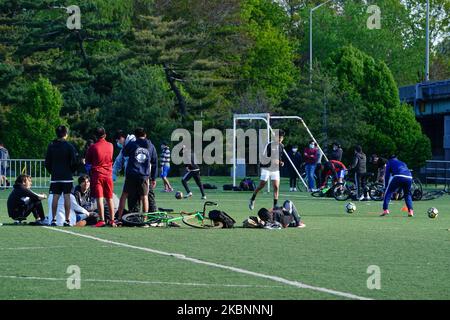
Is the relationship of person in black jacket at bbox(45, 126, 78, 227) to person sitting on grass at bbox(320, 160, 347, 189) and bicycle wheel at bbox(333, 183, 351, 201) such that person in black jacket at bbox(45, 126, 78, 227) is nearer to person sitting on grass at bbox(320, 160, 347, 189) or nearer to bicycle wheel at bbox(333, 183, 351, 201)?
bicycle wheel at bbox(333, 183, 351, 201)

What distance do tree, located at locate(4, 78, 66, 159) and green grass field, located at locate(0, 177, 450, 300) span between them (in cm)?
4279

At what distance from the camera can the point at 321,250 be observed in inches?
655

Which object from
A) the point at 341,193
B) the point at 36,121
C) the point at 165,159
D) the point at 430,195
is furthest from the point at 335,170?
the point at 36,121

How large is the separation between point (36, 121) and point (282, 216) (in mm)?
46342

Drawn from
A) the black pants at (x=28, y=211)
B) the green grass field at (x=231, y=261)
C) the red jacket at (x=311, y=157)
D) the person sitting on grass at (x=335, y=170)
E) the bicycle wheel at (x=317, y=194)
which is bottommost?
the bicycle wheel at (x=317, y=194)

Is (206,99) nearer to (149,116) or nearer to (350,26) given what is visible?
(149,116)

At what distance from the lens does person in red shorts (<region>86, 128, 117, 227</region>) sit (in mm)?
21156

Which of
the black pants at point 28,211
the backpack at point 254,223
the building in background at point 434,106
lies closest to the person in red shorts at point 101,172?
the black pants at point 28,211

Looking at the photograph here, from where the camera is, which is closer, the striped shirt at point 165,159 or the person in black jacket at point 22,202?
the person in black jacket at point 22,202

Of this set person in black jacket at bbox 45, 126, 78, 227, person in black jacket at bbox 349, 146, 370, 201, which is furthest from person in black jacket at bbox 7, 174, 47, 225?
person in black jacket at bbox 349, 146, 370, 201

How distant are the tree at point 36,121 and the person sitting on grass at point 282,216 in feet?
148

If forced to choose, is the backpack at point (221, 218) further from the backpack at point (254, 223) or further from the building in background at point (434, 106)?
the building in background at point (434, 106)

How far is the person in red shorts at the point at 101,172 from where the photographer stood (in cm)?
2116
